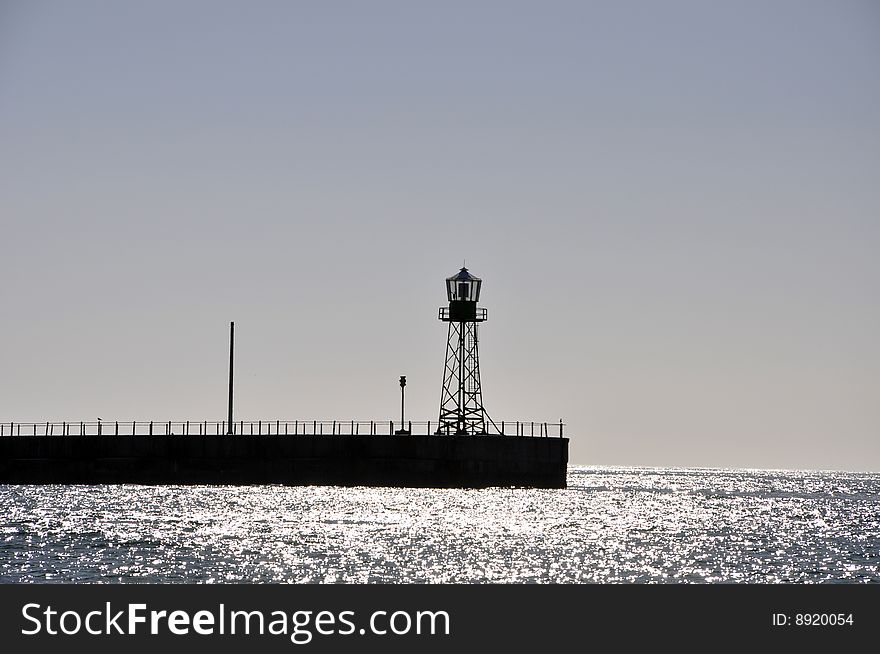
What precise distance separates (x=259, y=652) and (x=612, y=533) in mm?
35752

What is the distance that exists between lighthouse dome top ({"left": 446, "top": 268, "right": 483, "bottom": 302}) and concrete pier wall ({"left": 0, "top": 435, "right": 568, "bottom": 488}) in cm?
1061

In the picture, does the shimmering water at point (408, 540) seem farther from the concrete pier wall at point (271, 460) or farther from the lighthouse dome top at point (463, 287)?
the lighthouse dome top at point (463, 287)

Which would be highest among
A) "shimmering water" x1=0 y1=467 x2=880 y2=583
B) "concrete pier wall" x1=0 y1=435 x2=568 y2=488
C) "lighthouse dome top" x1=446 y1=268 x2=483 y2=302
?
"lighthouse dome top" x1=446 y1=268 x2=483 y2=302

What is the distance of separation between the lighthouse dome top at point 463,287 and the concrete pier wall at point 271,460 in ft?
34.8

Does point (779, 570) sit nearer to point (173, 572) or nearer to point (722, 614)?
point (722, 614)

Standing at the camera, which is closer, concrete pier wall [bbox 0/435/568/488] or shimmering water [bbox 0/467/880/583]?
shimmering water [bbox 0/467/880/583]

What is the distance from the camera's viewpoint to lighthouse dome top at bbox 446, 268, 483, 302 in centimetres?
9938

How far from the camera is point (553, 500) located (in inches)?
3521

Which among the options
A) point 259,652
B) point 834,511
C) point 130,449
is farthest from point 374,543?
point 834,511

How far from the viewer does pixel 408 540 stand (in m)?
57.1

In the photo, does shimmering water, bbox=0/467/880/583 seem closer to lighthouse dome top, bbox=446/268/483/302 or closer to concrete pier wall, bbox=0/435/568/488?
concrete pier wall, bbox=0/435/568/488

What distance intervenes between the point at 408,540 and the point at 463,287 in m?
43.8

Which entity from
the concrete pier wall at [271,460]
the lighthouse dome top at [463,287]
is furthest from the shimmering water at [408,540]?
the lighthouse dome top at [463,287]

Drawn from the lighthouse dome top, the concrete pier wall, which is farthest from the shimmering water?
the lighthouse dome top
